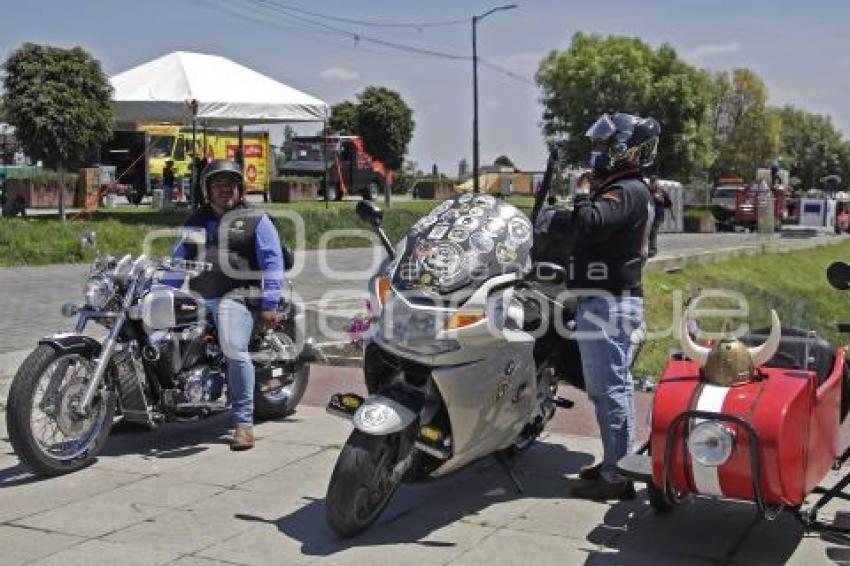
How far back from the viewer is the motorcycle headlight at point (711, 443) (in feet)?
13.6

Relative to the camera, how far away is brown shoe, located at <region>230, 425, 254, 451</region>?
20.6 feet

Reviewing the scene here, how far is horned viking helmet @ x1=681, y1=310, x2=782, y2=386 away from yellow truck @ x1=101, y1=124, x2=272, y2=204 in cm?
2806

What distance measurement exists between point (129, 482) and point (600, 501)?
2425 millimetres

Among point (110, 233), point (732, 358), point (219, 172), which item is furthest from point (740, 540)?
point (110, 233)

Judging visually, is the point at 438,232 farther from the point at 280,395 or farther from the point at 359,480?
the point at 280,395

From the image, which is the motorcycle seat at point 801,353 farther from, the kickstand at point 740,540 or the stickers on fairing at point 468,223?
the stickers on fairing at point 468,223

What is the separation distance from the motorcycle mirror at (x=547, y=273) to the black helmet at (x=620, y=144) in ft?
1.76

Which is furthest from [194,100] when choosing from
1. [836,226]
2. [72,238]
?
[836,226]

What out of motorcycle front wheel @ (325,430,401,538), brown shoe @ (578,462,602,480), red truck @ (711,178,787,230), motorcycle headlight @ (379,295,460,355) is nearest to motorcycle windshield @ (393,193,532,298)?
motorcycle headlight @ (379,295,460,355)

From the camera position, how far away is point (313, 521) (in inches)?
198

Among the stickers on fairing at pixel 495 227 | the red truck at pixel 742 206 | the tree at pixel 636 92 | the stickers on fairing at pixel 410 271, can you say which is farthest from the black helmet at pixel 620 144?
the tree at pixel 636 92

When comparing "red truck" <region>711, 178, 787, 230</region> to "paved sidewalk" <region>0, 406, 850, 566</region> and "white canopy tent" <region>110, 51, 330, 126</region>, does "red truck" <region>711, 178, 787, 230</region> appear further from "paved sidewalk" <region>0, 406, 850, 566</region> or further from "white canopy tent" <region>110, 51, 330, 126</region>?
"paved sidewalk" <region>0, 406, 850, 566</region>

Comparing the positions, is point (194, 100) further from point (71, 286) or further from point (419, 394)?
point (419, 394)

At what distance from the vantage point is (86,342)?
18.8 feet
